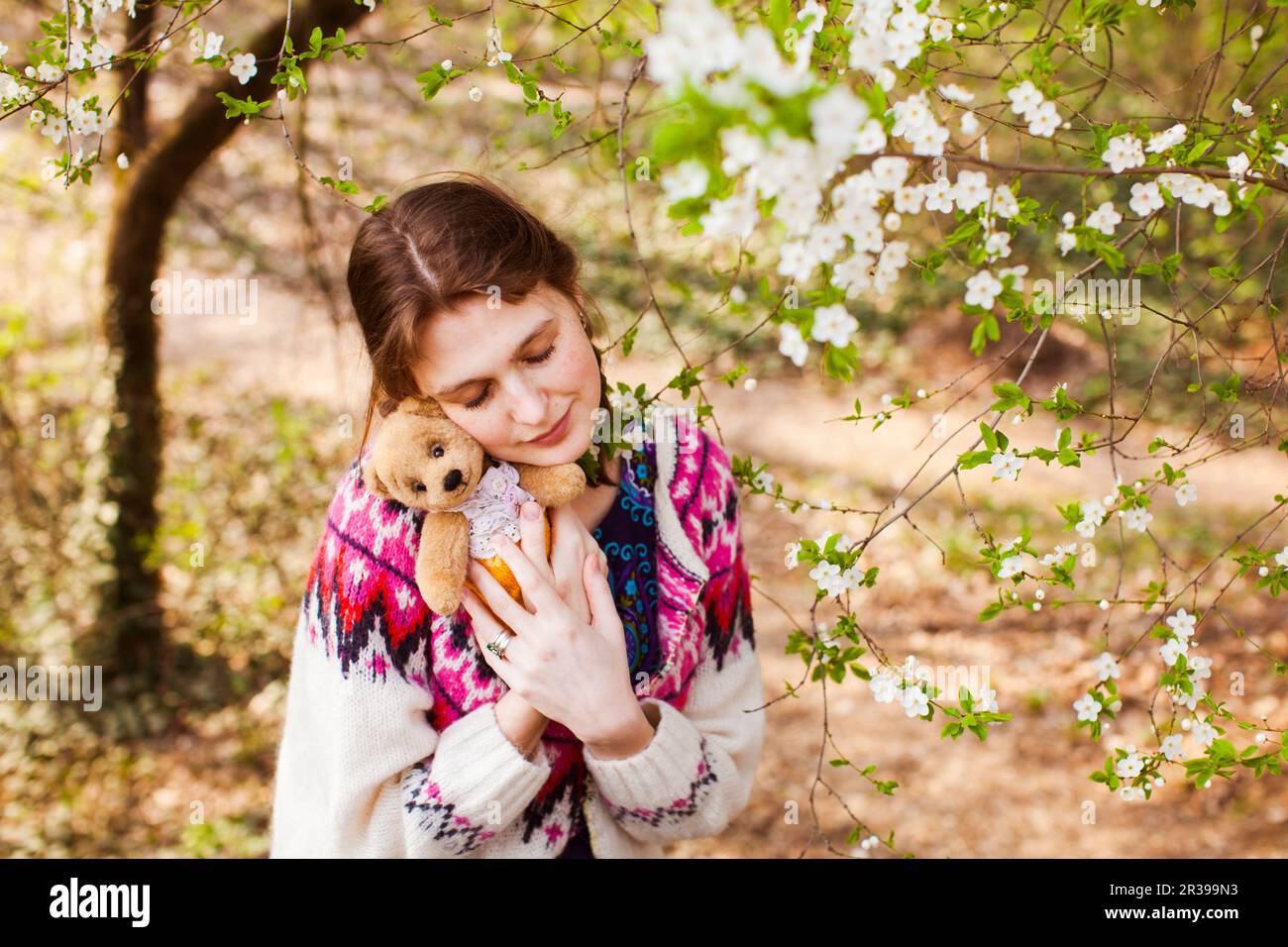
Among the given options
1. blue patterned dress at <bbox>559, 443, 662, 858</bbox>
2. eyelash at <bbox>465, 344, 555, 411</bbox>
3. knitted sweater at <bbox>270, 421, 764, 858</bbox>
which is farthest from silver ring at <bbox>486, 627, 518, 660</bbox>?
eyelash at <bbox>465, 344, 555, 411</bbox>

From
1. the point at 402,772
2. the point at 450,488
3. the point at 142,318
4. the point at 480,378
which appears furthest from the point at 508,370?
the point at 142,318

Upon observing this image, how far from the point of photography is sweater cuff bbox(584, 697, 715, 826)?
5.78 feet

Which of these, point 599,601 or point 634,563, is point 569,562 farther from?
point 634,563

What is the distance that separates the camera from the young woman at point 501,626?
1.59 meters

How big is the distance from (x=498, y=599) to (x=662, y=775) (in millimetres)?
447

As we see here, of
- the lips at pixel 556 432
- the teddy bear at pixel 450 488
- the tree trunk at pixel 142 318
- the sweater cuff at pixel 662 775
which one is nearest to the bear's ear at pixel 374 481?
the teddy bear at pixel 450 488

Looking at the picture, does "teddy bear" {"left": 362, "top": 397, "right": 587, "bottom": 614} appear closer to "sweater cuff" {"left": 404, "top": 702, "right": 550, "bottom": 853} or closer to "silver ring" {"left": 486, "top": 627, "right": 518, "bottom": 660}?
"silver ring" {"left": 486, "top": 627, "right": 518, "bottom": 660}

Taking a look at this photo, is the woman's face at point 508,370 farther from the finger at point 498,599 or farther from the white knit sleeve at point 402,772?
the white knit sleeve at point 402,772

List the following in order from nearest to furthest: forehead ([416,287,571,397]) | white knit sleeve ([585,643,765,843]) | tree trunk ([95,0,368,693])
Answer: forehead ([416,287,571,397])
white knit sleeve ([585,643,765,843])
tree trunk ([95,0,368,693])

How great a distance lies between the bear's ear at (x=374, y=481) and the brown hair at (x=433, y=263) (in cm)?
14


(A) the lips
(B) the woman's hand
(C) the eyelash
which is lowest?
(B) the woman's hand

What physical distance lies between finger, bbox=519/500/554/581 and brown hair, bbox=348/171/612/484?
27 centimetres

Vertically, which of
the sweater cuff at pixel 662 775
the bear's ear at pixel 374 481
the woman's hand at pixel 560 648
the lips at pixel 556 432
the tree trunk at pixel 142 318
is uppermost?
the tree trunk at pixel 142 318
